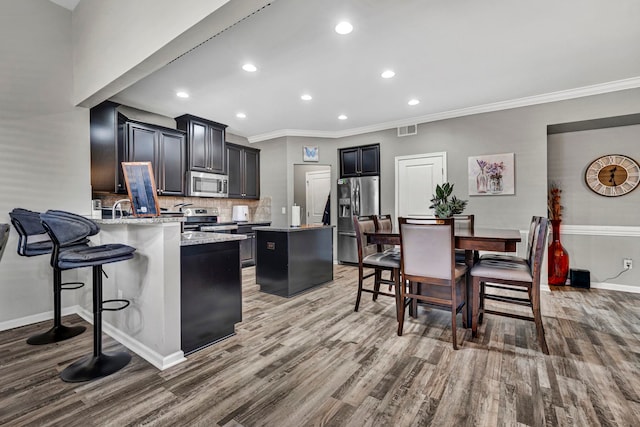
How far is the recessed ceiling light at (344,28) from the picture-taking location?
2395mm

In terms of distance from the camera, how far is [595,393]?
5.50ft

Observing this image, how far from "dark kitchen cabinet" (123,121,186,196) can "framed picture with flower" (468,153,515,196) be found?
4.61 m

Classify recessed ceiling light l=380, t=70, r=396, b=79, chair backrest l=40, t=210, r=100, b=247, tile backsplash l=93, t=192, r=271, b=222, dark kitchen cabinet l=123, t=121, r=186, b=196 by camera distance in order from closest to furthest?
1. chair backrest l=40, t=210, r=100, b=247
2. recessed ceiling light l=380, t=70, r=396, b=79
3. dark kitchen cabinet l=123, t=121, r=186, b=196
4. tile backsplash l=93, t=192, r=271, b=222

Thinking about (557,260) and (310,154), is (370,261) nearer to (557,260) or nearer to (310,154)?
(557,260)

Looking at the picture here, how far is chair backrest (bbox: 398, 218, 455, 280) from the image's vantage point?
7.36 ft

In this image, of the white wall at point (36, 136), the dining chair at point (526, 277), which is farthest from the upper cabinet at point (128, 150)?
the dining chair at point (526, 277)

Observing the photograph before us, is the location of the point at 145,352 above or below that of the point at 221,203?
below

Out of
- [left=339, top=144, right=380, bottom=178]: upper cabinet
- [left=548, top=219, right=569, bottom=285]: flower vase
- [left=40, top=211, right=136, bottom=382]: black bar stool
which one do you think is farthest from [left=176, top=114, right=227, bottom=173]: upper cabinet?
[left=548, top=219, right=569, bottom=285]: flower vase

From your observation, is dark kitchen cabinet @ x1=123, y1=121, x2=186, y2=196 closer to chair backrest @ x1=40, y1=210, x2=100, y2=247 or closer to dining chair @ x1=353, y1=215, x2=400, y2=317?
chair backrest @ x1=40, y1=210, x2=100, y2=247

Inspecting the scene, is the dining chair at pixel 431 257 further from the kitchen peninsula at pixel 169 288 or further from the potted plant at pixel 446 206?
the kitchen peninsula at pixel 169 288

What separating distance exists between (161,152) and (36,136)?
164 cm

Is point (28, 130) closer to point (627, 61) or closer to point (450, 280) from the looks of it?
point (450, 280)

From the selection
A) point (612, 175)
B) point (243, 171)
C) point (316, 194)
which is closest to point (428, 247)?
point (612, 175)

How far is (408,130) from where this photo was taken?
4984 millimetres
